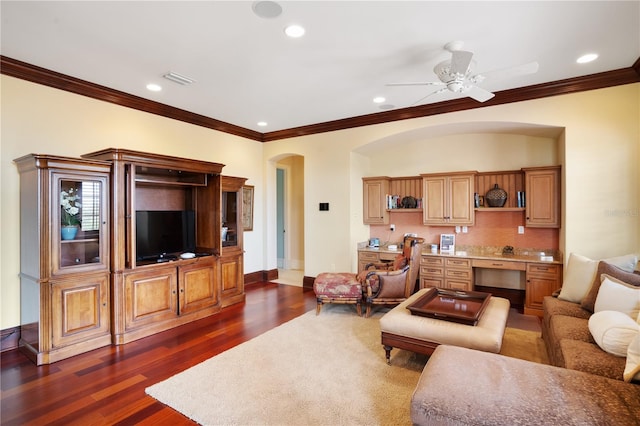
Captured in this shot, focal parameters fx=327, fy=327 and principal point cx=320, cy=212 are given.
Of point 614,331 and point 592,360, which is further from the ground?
point 614,331

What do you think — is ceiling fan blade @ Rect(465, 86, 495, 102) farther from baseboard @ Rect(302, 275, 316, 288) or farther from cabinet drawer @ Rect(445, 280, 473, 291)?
baseboard @ Rect(302, 275, 316, 288)

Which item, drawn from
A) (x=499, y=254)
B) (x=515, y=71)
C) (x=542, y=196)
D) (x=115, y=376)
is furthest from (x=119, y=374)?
(x=542, y=196)

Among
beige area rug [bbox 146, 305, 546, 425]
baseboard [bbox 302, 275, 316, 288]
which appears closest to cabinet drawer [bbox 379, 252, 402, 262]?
baseboard [bbox 302, 275, 316, 288]

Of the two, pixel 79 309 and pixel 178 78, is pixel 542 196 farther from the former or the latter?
pixel 79 309

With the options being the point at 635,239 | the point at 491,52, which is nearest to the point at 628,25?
the point at 491,52

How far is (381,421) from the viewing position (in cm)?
229

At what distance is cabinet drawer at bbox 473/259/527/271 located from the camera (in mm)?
4648

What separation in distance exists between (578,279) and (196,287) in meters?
4.52

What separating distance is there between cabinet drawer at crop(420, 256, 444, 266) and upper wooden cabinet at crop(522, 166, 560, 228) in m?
1.35

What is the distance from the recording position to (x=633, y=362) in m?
1.89

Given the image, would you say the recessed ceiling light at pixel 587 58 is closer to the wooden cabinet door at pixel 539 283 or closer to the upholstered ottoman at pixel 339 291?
the wooden cabinet door at pixel 539 283

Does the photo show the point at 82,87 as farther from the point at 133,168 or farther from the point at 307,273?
the point at 307,273

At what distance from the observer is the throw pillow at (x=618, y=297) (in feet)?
8.22

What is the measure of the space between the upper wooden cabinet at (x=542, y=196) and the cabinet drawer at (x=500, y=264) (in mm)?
642
